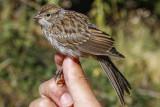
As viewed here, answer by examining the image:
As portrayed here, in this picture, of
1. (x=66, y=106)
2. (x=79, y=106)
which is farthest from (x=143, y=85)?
(x=79, y=106)

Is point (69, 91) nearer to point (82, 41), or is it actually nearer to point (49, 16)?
point (82, 41)

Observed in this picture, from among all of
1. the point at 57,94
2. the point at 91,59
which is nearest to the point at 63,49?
the point at 57,94

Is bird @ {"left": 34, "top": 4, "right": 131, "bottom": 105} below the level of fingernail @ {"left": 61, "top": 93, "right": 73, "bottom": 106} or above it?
above

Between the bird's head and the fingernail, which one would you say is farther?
the bird's head

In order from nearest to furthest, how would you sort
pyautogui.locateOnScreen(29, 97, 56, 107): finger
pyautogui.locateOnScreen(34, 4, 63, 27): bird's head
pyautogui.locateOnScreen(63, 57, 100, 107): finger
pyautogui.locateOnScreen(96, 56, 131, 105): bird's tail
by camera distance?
pyautogui.locateOnScreen(63, 57, 100, 107): finger → pyautogui.locateOnScreen(96, 56, 131, 105): bird's tail → pyautogui.locateOnScreen(29, 97, 56, 107): finger → pyautogui.locateOnScreen(34, 4, 63, 27): bird's head

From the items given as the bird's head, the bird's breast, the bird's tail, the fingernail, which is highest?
the bird's head

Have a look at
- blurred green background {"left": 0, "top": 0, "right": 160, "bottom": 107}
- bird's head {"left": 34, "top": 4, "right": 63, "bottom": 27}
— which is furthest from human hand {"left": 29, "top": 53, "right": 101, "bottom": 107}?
blurred green background {"left": 0, "top": 0, "right": 160, "bottom": 107}

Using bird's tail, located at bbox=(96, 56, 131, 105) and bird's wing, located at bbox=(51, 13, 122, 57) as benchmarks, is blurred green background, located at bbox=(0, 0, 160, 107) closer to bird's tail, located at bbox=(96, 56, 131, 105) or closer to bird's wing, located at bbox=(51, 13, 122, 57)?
bird's wing, located at bbox=(51, 13, 122, 57)

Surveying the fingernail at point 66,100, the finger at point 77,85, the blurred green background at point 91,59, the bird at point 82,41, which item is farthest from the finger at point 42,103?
the blurred green background at point 91,59

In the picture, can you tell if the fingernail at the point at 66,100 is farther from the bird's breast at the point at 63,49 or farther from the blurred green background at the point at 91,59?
the blurred green background at the point at 91,59
